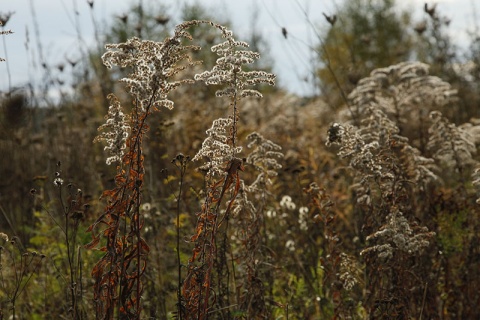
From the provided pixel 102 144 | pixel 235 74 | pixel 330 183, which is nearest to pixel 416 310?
pixel 235 74

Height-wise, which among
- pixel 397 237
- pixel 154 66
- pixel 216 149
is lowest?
pixel 397 237

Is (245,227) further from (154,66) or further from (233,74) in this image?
(154,66)

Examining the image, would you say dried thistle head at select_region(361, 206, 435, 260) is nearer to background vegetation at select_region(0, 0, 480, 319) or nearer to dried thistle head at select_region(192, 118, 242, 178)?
background vegetation at select_region(0, 0, 480, 319)

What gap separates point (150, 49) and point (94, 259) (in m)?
2.13

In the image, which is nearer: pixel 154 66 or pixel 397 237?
pixel 154 66

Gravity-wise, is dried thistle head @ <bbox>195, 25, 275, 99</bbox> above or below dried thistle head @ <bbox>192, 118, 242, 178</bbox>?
above

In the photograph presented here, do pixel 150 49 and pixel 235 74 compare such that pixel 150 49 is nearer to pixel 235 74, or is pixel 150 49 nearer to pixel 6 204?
pixel 235 74

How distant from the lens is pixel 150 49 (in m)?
2.70

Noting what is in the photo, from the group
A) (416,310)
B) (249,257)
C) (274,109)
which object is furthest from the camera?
(274,109)

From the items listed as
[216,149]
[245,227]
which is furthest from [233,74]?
[245,227]

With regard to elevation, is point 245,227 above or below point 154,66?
below

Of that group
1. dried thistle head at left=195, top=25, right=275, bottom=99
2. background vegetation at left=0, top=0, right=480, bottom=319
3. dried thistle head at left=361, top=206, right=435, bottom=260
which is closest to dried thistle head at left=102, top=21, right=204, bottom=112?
background vegetation at left=0, top=0, right=480, bottom=319

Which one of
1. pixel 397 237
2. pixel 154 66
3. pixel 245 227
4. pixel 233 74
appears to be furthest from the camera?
pixel 245 227

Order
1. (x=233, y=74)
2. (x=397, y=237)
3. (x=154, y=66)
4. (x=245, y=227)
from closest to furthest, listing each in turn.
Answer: (x=154, y=66)
(x=233, y=74)
(x=397, y=237)
(x=245, y=227)
